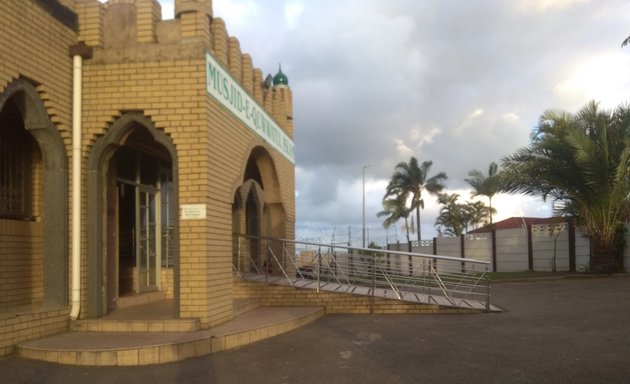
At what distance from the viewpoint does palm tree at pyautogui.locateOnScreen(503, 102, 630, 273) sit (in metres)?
18.3

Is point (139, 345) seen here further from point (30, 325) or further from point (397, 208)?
point (397, 208)

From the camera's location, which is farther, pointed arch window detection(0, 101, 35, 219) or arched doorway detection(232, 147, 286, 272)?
arched doorway detection(232, 147, 286, 272)

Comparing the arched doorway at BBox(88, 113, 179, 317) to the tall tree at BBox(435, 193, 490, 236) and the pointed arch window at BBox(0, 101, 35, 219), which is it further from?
the tall tree at BBox(435, 193, 490, 236)

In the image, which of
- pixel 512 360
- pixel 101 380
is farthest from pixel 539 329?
pixel 101 380

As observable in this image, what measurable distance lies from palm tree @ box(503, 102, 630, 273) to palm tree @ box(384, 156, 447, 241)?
27.6 metres

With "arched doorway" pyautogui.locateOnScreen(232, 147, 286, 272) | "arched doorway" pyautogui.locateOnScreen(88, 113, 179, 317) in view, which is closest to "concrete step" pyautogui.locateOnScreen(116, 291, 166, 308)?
"arched doorway" pyautogui.locateOnScreen(88, 113, 179, 317)

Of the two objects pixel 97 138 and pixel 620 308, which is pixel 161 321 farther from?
pixel 620 308

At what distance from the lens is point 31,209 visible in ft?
28.5

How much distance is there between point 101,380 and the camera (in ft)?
20.3

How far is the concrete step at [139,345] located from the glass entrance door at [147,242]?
312 centimetres

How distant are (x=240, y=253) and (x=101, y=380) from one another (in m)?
6.49

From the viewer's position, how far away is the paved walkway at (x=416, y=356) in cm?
621

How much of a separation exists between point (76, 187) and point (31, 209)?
86 centimetres

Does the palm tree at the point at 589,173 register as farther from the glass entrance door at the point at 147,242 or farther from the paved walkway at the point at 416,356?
the glass entrance door at the point at 147,242
